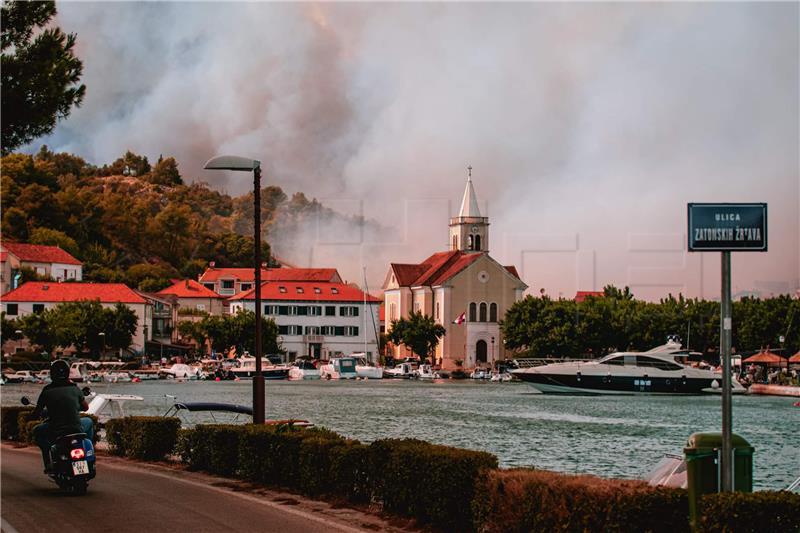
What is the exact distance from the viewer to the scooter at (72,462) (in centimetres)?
1580

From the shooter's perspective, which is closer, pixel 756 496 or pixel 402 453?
pixel 756 496

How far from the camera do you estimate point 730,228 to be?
996 cm

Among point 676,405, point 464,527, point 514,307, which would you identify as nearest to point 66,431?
point 464,527

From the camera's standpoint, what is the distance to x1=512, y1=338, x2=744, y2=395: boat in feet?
291

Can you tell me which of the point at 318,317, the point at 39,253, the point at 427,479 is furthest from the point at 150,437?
the point at 39,253

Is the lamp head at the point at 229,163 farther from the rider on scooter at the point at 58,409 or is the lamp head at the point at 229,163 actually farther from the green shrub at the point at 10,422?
the green shrub at the point at 10,422

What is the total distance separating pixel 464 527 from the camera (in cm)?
1298

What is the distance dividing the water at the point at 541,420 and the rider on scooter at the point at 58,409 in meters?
11.7

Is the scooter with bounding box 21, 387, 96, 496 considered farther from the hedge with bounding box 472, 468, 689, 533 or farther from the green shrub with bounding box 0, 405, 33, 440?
the green shrub with bounding box 0, 405, 33, 440

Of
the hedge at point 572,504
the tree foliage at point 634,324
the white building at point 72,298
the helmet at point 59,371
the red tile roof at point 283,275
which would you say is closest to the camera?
the hedge at point 572,504

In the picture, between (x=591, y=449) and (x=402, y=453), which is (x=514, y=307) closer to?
(x=591, y=449)

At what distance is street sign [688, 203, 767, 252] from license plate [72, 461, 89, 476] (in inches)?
383

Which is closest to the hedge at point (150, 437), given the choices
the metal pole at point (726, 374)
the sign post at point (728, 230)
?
the metal pole at point (726, 374)

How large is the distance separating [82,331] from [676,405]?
2494 inches
